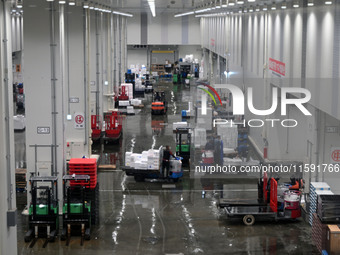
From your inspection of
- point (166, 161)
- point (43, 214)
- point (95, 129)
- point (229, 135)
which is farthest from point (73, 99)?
point (43, 214)

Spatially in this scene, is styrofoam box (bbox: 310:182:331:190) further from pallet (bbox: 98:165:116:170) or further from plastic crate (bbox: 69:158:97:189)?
pallet (bbox: 98:165:116:170)

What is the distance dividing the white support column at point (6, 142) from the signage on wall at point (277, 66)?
364 inches

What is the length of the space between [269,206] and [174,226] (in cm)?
248

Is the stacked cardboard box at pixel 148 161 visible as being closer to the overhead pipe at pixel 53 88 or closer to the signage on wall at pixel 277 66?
the overhead pipe at pixel 53 88

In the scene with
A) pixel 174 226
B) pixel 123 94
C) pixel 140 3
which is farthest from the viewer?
pixel 123 94

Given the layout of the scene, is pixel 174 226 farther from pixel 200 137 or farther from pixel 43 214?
pixel 200 137

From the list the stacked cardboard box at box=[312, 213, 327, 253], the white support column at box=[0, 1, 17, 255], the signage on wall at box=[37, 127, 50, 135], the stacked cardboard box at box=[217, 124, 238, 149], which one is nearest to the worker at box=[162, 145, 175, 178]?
the stacked cardboard box at box=[217, 124, 238, 149]

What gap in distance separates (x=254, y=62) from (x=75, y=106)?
6.88m

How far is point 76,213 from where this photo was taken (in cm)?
1403

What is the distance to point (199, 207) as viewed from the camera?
16.5m

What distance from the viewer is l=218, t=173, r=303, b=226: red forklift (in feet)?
49.0

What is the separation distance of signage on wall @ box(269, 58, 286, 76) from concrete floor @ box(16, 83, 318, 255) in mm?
3480

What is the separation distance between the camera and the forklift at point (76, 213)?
1388 centimetres

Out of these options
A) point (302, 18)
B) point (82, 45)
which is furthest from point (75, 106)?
point (302, 18)
